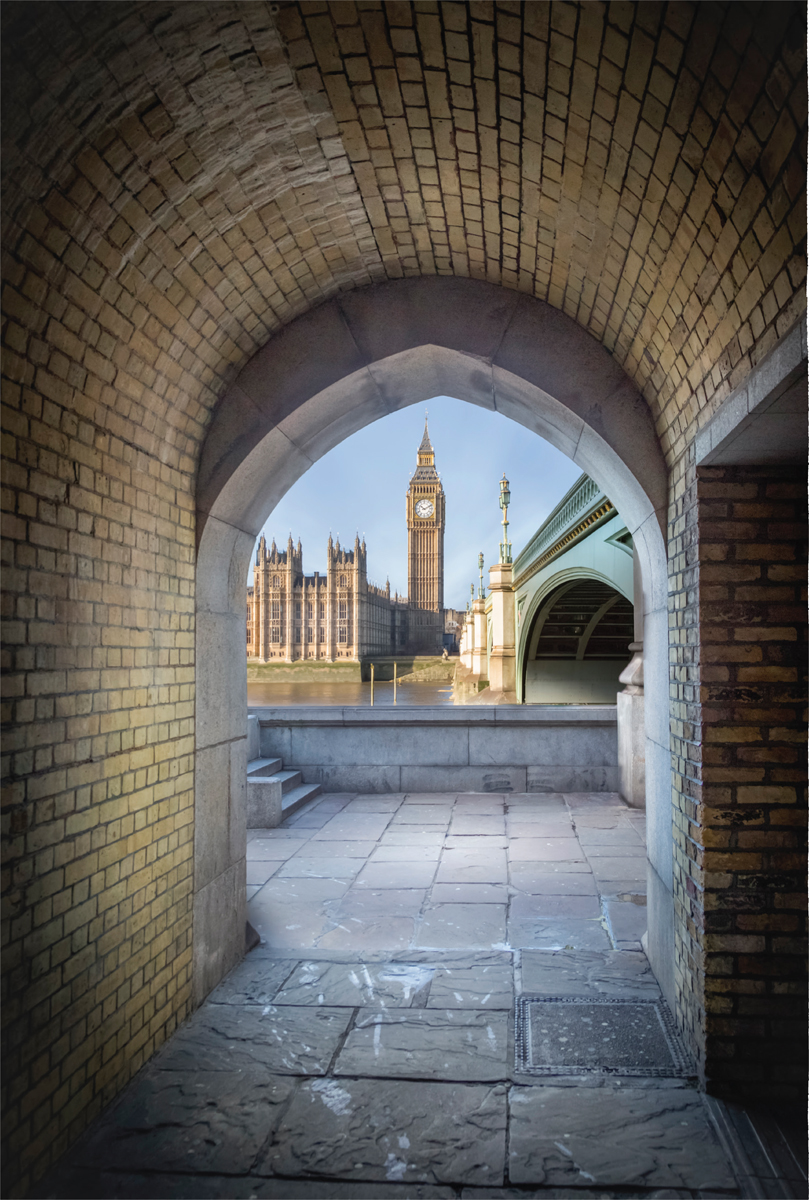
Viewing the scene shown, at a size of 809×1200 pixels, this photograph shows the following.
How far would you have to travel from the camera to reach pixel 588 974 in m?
4.31

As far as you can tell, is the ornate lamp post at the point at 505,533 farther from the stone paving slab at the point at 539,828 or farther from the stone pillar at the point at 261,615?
the stone pillar at the point at 261,615

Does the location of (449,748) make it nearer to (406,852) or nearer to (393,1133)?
(406,852)

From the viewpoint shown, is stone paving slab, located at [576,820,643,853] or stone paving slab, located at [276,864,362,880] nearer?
stone paving slab, located at [276,864,362,880]

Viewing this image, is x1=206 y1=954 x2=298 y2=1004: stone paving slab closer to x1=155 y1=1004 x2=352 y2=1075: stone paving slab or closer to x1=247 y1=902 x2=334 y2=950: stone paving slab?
x1=155 y1=1004 x2=352 y2=1075: stone paving slab

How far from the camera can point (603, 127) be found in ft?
8.59

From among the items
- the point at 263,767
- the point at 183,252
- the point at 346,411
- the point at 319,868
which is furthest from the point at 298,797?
the point at 183,252

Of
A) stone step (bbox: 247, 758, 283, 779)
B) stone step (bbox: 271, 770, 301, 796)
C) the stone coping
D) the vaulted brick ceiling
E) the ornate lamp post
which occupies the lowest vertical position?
stone step (bbox: 271, 770, 301, 796)

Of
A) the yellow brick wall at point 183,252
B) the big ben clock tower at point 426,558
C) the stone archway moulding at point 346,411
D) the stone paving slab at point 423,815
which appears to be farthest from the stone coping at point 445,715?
the big ben clock tower at point 426,558

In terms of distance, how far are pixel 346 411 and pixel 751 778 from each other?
310 cm

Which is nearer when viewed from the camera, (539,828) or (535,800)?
(539,828)

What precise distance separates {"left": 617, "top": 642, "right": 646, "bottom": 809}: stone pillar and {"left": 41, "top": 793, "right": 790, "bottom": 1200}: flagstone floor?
2.37 meters

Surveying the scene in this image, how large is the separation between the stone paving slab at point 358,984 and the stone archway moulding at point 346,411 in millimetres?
471

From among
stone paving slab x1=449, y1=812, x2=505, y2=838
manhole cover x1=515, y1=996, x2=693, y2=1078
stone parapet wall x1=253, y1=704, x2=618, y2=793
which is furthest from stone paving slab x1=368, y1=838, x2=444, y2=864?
manhole cover x1=515, y1=996, x2=693, y2=1078

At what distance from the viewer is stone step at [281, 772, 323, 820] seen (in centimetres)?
828
